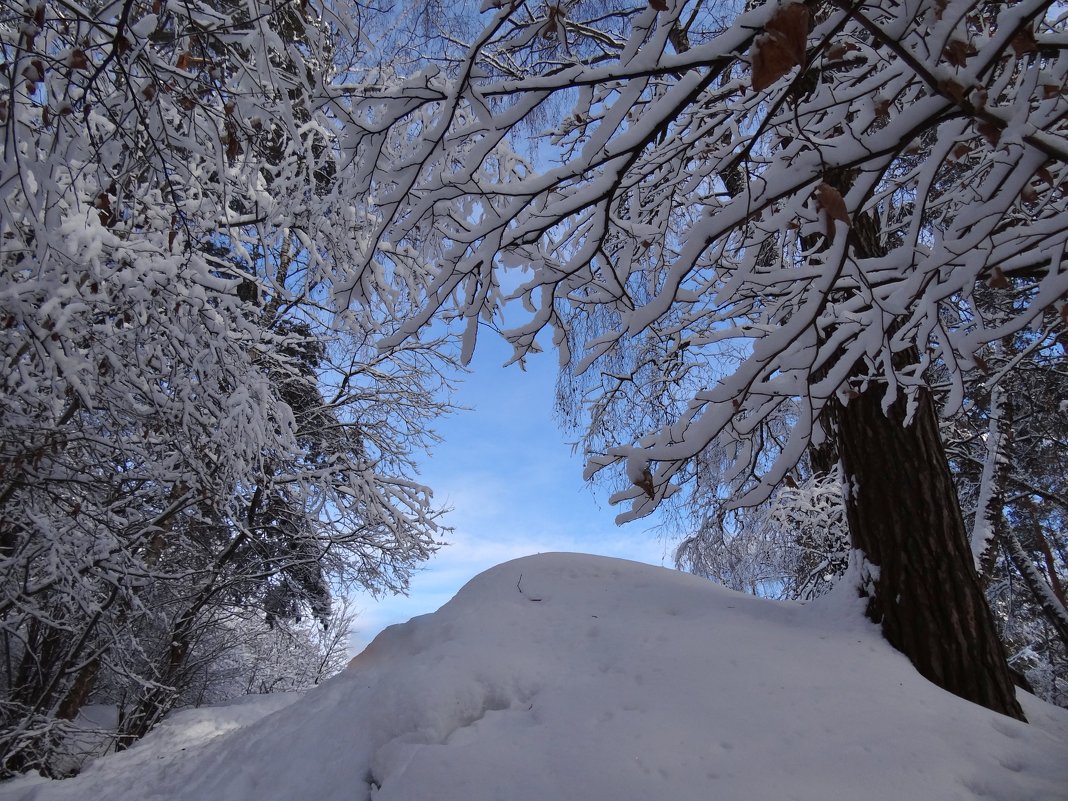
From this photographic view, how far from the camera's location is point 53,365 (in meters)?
3.23

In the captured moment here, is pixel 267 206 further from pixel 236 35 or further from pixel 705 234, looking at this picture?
pixel 705 234

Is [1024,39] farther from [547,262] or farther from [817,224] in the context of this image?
[547,262]

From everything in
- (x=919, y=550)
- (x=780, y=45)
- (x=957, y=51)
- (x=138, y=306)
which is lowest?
(x=919, y=550)

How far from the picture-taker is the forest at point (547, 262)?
1840mm

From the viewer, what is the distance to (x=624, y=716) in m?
2.27

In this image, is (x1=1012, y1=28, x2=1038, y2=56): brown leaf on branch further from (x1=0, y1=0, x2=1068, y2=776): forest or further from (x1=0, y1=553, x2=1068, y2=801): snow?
(x1=0, y1=553, x2=1068, y2=801): snow

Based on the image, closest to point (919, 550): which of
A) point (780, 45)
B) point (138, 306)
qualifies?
point (780, 45)

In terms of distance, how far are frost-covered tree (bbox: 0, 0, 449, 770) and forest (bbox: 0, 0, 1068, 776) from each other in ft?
0.12

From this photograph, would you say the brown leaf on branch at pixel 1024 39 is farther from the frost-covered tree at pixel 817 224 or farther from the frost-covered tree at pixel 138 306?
the frost-covered tree at pixel 138 306

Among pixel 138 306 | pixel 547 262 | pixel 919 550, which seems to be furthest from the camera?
pixel 138 306

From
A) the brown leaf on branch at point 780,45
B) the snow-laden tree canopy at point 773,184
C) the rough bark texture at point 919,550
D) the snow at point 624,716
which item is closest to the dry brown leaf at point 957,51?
the snow-laden tree canopy at point 773,184

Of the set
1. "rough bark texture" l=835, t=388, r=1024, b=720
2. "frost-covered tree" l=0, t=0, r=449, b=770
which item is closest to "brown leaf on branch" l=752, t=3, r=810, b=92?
"frost-covered tree" l=0, t=0, r=449, b=770

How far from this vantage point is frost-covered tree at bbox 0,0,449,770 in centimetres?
254

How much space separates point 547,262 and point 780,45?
116cm
